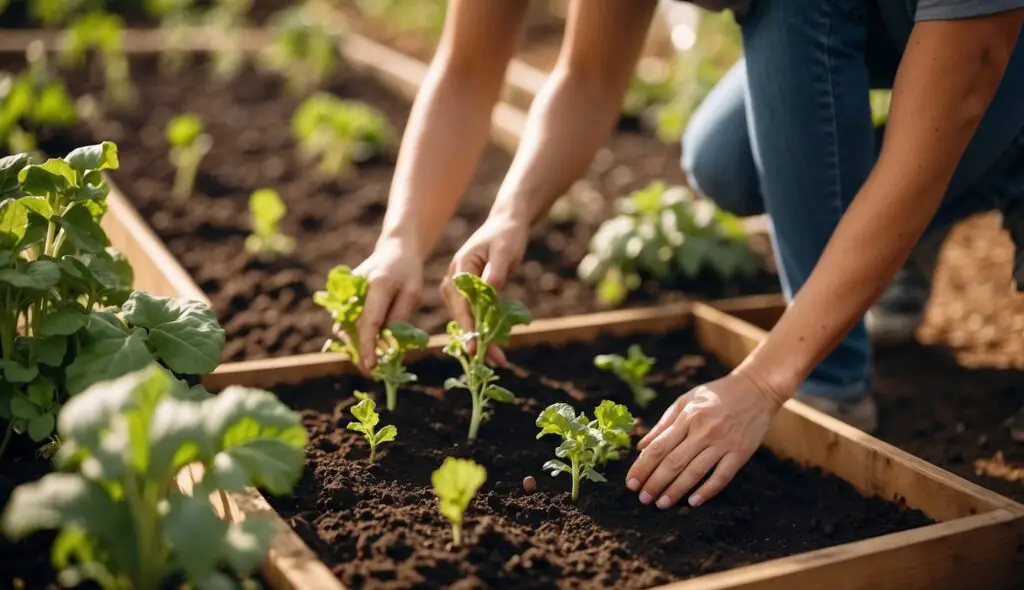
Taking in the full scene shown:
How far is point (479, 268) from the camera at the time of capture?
2.58 meters

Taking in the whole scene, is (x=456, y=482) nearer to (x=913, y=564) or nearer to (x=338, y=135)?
(x=913, y=564)

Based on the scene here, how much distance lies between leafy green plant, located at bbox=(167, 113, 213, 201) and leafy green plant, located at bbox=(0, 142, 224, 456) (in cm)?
196

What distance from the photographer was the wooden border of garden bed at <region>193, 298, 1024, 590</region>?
1.99 m

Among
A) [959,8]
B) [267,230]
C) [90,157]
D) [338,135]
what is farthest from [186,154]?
[959,8]

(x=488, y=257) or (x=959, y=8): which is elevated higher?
(x=959, y=8)

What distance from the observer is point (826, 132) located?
9.23ft

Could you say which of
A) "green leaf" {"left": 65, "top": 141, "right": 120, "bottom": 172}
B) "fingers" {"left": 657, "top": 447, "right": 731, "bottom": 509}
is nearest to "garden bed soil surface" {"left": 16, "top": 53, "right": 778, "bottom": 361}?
"green leaf" {"left": 65, "top": 141, "right": 120, "bottom": 172}

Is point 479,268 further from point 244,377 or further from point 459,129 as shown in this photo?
point 244,377

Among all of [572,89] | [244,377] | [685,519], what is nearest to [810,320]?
[685,519]

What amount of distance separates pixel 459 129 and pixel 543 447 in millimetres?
791

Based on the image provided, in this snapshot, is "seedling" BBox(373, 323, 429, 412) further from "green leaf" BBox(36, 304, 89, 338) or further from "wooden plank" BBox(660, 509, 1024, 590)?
"wooden plank" BBox(660, 509, 1024, 590)

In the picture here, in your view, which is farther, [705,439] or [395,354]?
[395,354]

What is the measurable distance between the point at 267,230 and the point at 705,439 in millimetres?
2022

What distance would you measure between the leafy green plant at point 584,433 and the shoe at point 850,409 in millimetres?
834
